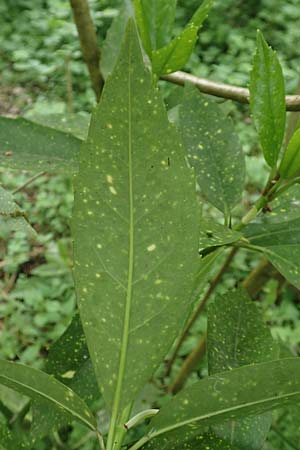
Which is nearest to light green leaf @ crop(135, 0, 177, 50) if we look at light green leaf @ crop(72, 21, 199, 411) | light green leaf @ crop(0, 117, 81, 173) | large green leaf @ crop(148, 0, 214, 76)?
large green leaf @ crop(148, 0, 214, 76)

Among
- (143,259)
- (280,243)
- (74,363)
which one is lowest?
(74,363)

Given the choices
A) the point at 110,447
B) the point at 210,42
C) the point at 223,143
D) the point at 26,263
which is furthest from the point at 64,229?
the point at 110,447

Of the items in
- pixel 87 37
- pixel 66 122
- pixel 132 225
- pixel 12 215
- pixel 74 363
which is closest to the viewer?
pixel 132 225

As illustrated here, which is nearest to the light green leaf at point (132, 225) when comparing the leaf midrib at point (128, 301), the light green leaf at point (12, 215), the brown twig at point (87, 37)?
the leaf midrib at point (128, 301)

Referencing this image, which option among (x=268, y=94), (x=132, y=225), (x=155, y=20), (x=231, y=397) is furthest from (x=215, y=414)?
(x=155, y=20)

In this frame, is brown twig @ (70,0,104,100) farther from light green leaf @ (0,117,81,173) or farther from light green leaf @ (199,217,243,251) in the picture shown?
light green leaf @ (199,217,243,251)

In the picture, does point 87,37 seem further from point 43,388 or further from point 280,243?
point 43,388
